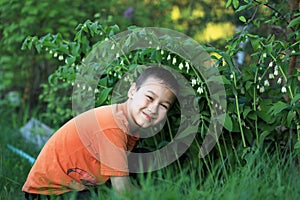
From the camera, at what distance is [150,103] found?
238cm

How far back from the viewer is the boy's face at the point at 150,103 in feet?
7.80

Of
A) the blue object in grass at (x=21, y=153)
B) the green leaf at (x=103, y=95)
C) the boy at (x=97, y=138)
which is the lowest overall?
the blue object in grass at (x=21, y=153)

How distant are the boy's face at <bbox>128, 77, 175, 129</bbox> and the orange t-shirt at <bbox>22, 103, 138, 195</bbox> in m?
0.06

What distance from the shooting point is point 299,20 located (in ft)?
8.14

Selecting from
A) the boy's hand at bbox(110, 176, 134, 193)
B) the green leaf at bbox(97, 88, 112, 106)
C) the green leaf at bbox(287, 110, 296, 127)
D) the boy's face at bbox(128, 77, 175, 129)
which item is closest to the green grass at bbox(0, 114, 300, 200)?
the boy's hand at bbox(110, 176, 134, 193)

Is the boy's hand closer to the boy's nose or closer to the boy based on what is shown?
the boy

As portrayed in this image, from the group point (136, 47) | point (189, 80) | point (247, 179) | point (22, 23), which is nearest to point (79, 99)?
point (136, 47)

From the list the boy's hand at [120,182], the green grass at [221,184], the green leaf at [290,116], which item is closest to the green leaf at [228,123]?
the green grass at [221,184]

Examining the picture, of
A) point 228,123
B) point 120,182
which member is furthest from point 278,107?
point 120,182

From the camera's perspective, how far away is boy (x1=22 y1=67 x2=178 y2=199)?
2352 mm

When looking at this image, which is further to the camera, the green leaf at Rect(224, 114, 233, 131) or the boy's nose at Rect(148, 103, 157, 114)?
the green leaf at Rect(224, 114, 233, 131)

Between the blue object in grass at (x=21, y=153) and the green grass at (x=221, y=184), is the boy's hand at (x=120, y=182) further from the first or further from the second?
the blue object in grass at (x=21, y=153)

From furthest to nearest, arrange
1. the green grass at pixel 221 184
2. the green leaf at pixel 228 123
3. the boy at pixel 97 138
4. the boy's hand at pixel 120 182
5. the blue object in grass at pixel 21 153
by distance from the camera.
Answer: the blue object in grass at pixel 21 153 → the green leaf at pixel 228 123 → the boy at pixel 97 138 → the boy's hand at pixel 120 182 → the green grass at pixel 221 184

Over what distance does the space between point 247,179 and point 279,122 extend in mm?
582
